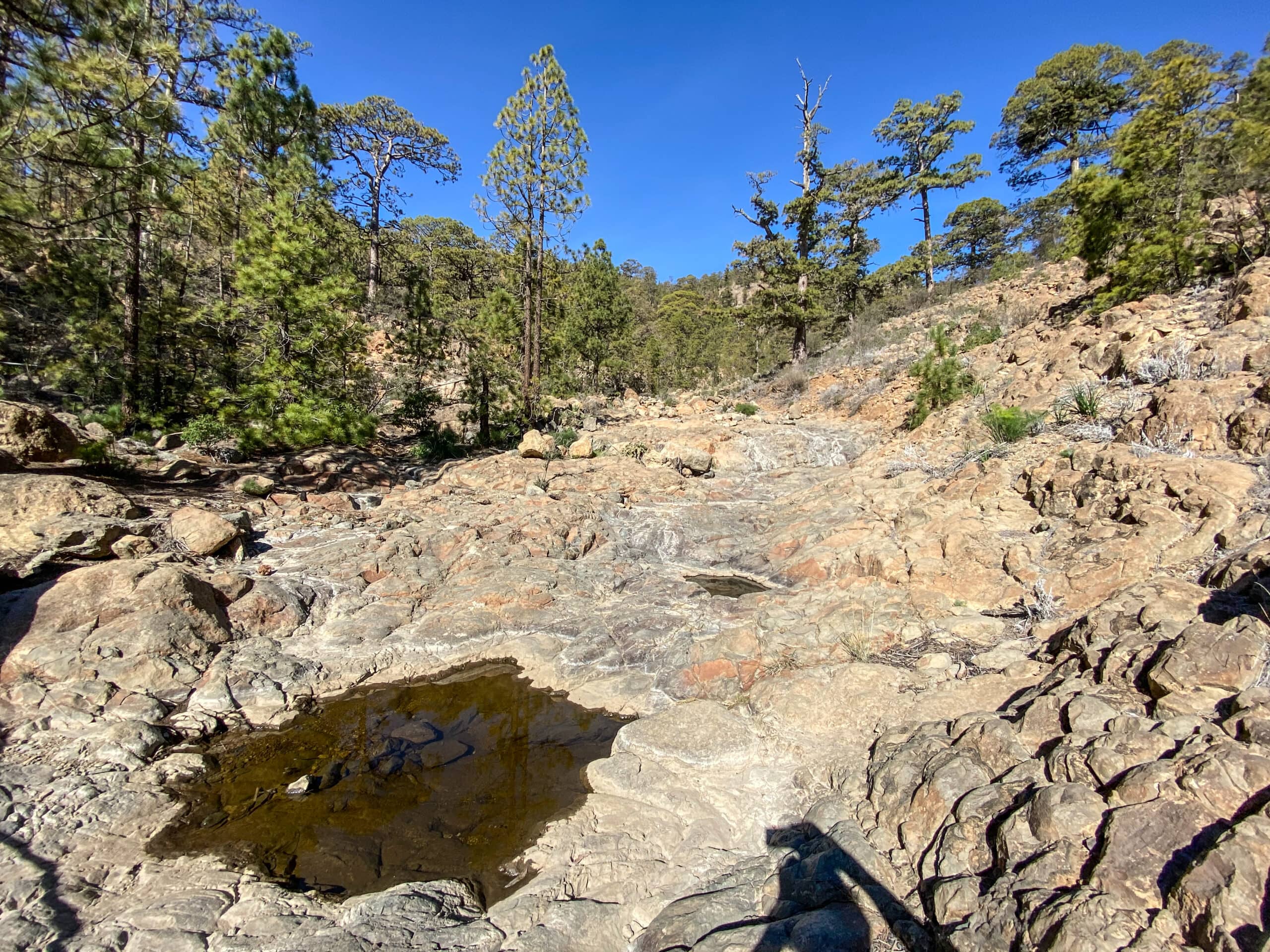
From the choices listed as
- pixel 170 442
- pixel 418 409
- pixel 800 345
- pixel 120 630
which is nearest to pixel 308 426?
pixel 170 442

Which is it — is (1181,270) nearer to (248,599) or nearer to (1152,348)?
(1152,348)

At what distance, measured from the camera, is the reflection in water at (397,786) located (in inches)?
136

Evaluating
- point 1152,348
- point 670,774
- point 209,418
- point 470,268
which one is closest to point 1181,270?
point 1152,348

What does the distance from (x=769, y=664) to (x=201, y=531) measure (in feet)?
21.7

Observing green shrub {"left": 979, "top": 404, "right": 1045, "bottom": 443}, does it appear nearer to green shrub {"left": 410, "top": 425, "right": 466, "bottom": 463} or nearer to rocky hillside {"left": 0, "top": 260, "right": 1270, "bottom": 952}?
rocky hillside {"left": 0, "top": 260, "right": 1270, "bottom": 952}

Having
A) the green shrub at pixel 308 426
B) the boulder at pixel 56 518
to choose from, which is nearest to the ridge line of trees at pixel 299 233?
the green shrub at pixel 308 426

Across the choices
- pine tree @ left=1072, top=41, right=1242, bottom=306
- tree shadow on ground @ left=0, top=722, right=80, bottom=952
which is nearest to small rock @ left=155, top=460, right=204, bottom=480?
tree shadow on ground @ left=0, top=722, right=80, bottom=952

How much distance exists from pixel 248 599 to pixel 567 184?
12.9m

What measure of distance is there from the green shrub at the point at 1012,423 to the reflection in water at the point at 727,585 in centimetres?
396

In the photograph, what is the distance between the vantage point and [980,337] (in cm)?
1357

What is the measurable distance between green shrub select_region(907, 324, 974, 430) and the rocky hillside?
985mm

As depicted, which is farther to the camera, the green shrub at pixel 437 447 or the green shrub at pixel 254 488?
the green shrub at pixel 437 447

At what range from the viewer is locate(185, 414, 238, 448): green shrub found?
952 cm

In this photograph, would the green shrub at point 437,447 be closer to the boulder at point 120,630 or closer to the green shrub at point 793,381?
the boulder at point 120,630
